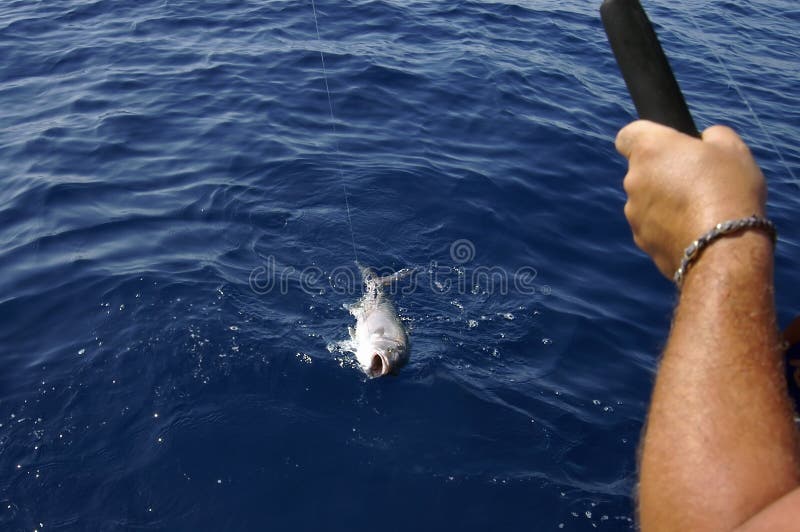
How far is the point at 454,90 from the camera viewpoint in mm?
10680

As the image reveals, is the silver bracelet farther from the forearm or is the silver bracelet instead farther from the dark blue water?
the dark blue water

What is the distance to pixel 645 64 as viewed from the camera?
1909 millimetres

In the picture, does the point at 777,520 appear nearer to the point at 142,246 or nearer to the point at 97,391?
the point at 97,391

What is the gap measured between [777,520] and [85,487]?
4.18m

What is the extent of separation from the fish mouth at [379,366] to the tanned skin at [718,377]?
3.59 meters

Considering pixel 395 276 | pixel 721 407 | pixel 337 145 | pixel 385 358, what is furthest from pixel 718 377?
pixel 337 145

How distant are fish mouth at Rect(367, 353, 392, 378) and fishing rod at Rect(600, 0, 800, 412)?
11.7 feet

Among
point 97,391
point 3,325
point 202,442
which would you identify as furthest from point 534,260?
point 3,325

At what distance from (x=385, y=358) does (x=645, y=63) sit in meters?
3.66

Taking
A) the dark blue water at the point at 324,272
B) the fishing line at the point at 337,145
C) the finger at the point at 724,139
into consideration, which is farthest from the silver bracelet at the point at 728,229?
the fishing line at the point at 337,145

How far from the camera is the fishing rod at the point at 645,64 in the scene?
1.89m

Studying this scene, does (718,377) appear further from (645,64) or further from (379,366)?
(379,366)

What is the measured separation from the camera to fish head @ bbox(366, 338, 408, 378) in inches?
205

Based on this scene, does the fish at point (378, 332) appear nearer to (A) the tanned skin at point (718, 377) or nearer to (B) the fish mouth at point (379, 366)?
(B) the fish mouth at point (379, 366)
